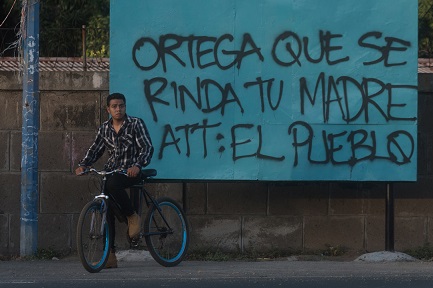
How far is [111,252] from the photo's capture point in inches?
359

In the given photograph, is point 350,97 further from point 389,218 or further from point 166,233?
point 166,233

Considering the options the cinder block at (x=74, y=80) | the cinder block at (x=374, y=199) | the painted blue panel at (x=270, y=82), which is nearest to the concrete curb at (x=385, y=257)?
the cinder block at (x=374, y=199)

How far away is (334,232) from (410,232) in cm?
80

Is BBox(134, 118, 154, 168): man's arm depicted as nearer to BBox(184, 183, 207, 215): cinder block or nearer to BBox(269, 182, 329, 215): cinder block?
BBox(184, 183, 207, 215): cinder block

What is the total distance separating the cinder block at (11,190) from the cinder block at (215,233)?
1.80 metres

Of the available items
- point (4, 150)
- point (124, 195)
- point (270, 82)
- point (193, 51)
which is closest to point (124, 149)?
point (124, 195)

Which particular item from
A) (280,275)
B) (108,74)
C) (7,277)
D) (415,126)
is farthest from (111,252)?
(415,126)

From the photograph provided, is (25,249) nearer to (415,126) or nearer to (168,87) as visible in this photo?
(168,87)

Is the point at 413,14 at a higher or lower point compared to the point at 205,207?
higher

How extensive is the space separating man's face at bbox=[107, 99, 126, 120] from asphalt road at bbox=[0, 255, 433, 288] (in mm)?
1348

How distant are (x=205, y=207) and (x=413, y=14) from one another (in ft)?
9.51

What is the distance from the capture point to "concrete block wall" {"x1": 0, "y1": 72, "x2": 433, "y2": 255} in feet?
35.3

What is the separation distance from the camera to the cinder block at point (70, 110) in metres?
10.8

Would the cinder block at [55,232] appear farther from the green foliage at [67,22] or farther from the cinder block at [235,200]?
the green foliage at [67,22]
